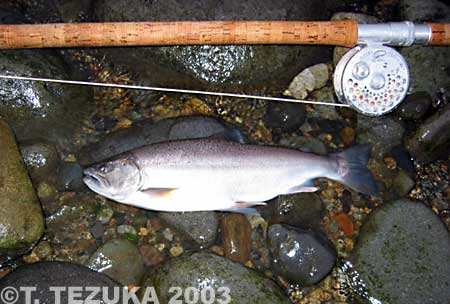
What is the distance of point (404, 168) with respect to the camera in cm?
362

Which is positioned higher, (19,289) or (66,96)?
(66,96)

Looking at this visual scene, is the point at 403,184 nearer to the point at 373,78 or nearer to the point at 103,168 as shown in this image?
Answer: the point at 373,78

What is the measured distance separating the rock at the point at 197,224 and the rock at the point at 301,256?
18.2 inches

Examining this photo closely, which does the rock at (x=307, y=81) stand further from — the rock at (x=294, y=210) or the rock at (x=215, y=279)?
the rock at (x=215, y=279)

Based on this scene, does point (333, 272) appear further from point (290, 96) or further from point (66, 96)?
point (66, 96)

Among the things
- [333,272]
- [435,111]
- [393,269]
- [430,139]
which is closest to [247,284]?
[333,272]

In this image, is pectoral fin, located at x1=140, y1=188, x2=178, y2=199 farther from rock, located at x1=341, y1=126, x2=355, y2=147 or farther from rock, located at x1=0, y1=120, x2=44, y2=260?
rock, located at x1=341, y1=126, x2=355, y2=147

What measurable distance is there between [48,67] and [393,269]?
300 centimetres

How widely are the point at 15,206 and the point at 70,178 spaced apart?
1.54ft

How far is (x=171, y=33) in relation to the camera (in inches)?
120

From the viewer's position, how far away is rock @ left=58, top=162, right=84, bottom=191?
3.34m

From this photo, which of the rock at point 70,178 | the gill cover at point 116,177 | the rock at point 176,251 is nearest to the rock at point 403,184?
the rock at point 176,251

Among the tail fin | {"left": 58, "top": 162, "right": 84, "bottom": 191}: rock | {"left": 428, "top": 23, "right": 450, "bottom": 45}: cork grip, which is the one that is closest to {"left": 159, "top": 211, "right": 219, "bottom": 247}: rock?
{"left": 58, "top": 162, "right": 84, "bottom": 191}: rock

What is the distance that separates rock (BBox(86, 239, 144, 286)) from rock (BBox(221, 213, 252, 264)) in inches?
25.6
